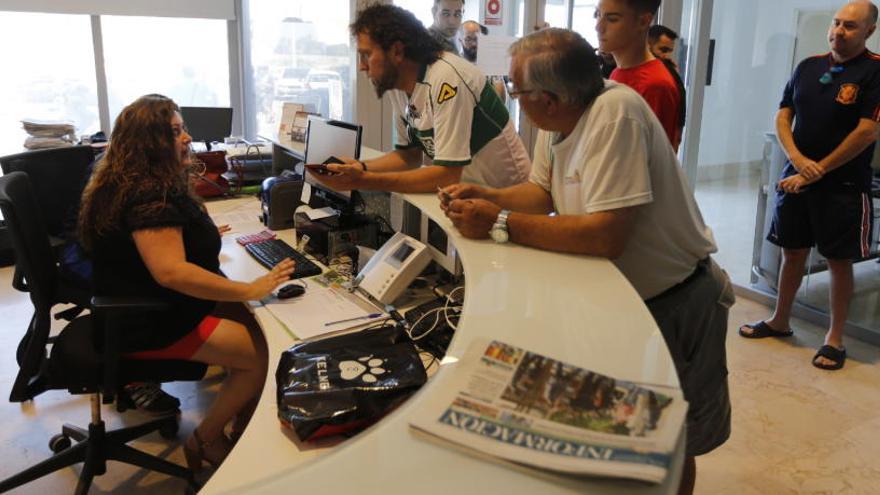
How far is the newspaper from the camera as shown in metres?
0.78

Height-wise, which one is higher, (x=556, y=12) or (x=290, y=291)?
(x=556, y=12)

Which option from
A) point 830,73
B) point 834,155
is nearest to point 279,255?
point 834,155

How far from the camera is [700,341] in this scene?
1.61 metres

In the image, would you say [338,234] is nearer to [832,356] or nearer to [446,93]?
[446,93]

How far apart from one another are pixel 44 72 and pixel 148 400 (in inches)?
122

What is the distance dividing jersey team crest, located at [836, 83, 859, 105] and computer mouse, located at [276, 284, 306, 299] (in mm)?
2565

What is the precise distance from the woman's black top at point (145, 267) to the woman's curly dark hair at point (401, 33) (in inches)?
30.1

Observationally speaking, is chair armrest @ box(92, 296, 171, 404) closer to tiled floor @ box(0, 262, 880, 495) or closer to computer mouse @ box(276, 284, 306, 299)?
computer mouse @ box(276, 284, 306, 299)

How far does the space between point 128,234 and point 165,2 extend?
3.54m

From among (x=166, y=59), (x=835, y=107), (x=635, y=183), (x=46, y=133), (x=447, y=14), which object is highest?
(x=447, y=14)

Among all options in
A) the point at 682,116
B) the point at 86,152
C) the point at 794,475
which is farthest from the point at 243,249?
the point at 794,475

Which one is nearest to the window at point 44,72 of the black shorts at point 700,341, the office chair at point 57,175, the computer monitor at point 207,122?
the computer monitor at point 207,122

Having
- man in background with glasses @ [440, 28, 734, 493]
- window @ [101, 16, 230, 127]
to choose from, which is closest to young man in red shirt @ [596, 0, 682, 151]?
man in background with glasses @ [440, 28, 734, 493]

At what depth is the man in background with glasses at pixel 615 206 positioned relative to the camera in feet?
4.53
